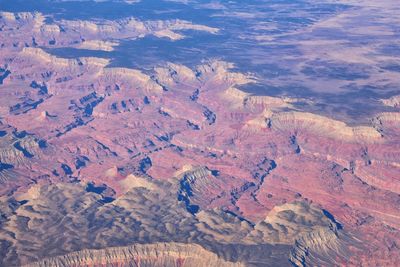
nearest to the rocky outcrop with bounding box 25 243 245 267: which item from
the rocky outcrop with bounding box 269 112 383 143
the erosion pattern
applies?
the erosion pattern

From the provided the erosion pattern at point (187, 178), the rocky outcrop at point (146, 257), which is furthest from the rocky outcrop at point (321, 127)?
the rocky outcrop at point (146, 257)

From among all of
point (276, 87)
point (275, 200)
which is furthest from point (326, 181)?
point (276, 87)

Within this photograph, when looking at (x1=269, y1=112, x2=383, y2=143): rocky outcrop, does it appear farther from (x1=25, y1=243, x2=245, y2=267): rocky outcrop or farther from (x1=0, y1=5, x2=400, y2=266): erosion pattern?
(x1=25, y1=243, x2=245, y2=267): rocky outcrop

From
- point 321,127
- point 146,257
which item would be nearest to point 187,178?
point 146,257

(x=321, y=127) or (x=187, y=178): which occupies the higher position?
(x=321, y=127)

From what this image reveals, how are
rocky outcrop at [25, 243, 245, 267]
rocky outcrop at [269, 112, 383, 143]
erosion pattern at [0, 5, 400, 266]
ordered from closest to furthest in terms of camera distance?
rocky outcrop at [25, 243, 245, 267] → erosion pattern at [0, 5, 400, 266] → rocky outcrop at [269, 112, 383, 143]

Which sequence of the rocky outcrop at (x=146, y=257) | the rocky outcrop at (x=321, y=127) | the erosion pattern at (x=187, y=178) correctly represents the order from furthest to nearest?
the rocky outcrop at (x=321, y=127) < the erosion pattern at (x=187, y=178) < the rocky outcrop at (x=146, y=257)

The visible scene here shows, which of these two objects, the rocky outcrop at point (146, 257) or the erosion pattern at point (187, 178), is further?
the erosion pattern at point (187, 178)

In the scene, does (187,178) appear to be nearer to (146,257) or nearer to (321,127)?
(146,257)

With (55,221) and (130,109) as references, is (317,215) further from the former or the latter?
(130,109)

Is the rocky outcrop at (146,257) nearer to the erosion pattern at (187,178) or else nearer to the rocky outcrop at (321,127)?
the erosion pattern at (187,178)
